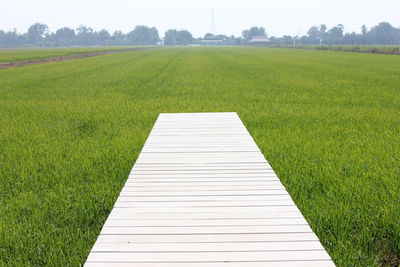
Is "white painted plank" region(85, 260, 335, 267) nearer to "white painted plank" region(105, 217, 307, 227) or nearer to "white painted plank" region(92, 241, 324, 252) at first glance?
"white painted plank" region(92, 241, 324, 252)

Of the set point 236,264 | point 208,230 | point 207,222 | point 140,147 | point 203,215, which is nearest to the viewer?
point 236,264

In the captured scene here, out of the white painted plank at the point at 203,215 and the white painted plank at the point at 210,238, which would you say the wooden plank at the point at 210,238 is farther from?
the white painted plank at the point at 203,215

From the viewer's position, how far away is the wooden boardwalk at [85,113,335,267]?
2.31 m

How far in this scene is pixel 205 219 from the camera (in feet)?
9.26

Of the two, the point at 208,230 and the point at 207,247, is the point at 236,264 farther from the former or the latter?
the point at 208,230

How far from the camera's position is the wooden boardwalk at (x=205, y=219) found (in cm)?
231

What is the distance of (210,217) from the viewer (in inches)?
113

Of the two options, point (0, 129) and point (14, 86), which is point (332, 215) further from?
point (14, 86)

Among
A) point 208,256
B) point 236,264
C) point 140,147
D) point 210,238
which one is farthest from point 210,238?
point 140,147

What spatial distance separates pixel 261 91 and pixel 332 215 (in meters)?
10.5

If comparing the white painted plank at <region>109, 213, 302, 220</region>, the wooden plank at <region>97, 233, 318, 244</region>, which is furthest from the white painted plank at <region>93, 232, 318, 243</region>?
the white painted plank at <region>109, 213, 302, 220</region>

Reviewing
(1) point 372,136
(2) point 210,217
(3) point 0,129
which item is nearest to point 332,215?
(2) point 210,217

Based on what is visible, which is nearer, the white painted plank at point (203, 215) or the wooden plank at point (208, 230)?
the wooden plank at point (208, 230)

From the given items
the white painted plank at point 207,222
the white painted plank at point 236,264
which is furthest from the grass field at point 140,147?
the white painted plank at point 236,264
